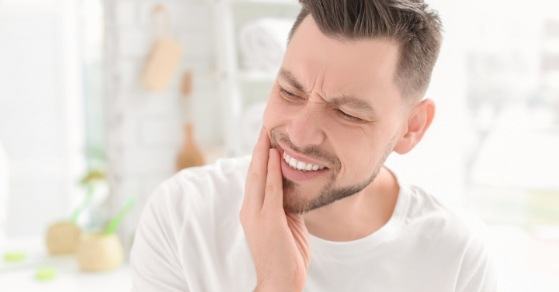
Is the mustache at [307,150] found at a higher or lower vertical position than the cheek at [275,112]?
lower

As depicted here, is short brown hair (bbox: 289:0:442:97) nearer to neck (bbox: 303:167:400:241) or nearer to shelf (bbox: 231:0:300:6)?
neck (bbox: 303:167:400:241)

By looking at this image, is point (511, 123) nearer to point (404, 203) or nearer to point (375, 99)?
point (404, 203)

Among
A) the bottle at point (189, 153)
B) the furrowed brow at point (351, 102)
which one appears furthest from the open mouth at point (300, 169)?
the bottle at point (189, 153)

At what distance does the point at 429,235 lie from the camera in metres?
1.19

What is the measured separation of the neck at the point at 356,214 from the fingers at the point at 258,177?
0.52 ft

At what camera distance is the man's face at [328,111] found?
1.00 meters

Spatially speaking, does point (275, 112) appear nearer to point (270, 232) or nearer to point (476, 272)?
point (270, 232)

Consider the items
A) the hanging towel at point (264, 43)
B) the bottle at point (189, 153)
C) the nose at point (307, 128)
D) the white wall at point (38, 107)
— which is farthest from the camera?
the bottle at point (189, 153)

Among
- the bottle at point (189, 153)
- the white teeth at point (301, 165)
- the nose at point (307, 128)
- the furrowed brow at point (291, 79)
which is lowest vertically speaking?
the bottle at point (189, 153)

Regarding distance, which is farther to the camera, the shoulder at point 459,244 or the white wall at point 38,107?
the white wall at point 38,107

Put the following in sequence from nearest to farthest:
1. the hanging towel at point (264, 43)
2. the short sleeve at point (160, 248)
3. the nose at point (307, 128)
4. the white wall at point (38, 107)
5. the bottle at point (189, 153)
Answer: the nose at point (307, 128), the short sleeve at point (160, 248), the white wall at point (38, 107), the hanging towel at point (264, 43), the bottle at point (189, 153)

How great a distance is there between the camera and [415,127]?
117 cm

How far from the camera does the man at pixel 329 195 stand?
1.01 m

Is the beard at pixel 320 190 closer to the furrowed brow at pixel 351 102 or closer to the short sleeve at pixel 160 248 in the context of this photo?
the furrowed brow at pixel 351 102
